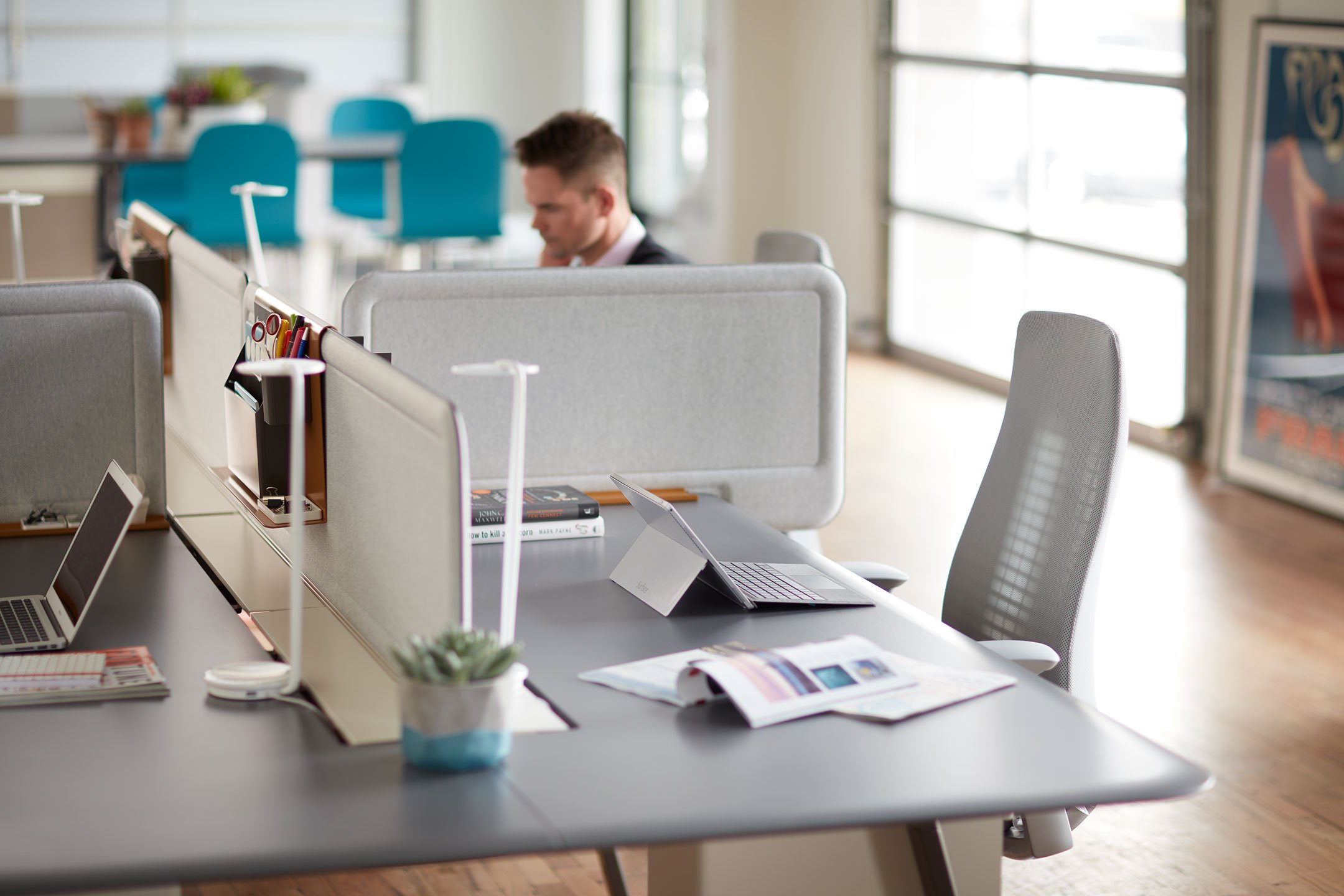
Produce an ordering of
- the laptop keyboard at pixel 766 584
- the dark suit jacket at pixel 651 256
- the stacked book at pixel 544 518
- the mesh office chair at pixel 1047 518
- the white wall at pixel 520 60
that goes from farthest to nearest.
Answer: the white wall at pixel 520 60 < the dark suit jacket at pixel 651 256 < the stacked book at pixel 544 518 < the mesh office chair at pixel 1047 518 < the laptop keyboard at pixel 766 584

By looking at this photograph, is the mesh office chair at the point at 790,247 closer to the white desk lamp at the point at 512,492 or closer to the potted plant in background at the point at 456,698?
the white desk lamp at the point at 512,492

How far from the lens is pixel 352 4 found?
9.34 m

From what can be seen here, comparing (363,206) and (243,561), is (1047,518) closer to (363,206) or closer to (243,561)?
(243,561)

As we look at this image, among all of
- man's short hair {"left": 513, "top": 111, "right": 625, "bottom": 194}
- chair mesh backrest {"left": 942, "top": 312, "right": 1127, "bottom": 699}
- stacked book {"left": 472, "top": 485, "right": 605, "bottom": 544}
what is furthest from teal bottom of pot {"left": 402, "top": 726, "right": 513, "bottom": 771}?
man's short hair {"left": 513, "top": 111, "right": 625, "bottom": 194}

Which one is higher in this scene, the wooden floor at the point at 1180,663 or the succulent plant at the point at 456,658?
the succulent plant at the point at 456,658

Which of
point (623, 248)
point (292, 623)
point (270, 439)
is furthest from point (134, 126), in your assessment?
point (292, 623)

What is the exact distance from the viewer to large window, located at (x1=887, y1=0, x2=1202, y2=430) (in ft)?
17.6

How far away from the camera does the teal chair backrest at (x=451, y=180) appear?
641cm

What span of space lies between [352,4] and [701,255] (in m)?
2.91

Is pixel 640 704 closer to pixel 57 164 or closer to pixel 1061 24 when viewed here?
pixel 1061 24

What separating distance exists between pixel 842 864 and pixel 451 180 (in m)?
→ 5.16

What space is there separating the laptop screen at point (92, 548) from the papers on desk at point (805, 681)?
0.58 m

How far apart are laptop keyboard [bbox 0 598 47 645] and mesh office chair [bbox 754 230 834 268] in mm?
1757

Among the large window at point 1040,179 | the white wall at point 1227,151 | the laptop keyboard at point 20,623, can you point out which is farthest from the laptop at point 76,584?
the large window at point 1040,179
